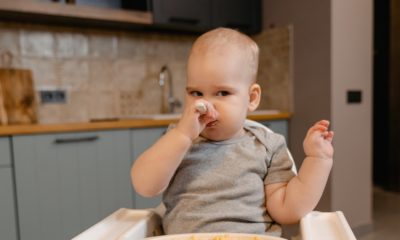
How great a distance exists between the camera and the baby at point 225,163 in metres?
0.72

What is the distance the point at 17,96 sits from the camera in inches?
75.7

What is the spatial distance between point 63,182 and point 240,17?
1.64 meters

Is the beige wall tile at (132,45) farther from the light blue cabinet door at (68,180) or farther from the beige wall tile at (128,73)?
the light blue cabinet door at (68,180)

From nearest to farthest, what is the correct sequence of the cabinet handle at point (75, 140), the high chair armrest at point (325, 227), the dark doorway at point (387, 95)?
the high chair armrest at point (325, 227) → the cabinet handle at point (75, 140) → the dark doorway at point (387, 95)

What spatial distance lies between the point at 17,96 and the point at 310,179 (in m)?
1.74

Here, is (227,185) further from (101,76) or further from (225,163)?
(101,76)

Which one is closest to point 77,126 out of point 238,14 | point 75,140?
point 75,140

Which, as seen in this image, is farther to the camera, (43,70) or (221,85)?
(43,70)

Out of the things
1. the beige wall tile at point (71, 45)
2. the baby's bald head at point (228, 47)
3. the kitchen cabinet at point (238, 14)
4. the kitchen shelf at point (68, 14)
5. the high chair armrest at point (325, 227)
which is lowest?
the high chair armrest at point (325, 227)

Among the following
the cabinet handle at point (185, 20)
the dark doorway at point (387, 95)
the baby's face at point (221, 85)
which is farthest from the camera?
the dark doorway at point (387, 95)

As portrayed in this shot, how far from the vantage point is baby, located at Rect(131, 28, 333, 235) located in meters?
0.72

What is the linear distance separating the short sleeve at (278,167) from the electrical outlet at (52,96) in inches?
68.3

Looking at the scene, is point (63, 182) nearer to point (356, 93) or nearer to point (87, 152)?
point (87, 152)

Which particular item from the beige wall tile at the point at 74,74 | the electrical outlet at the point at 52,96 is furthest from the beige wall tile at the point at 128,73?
the electrical outlet at the point at 52,96
